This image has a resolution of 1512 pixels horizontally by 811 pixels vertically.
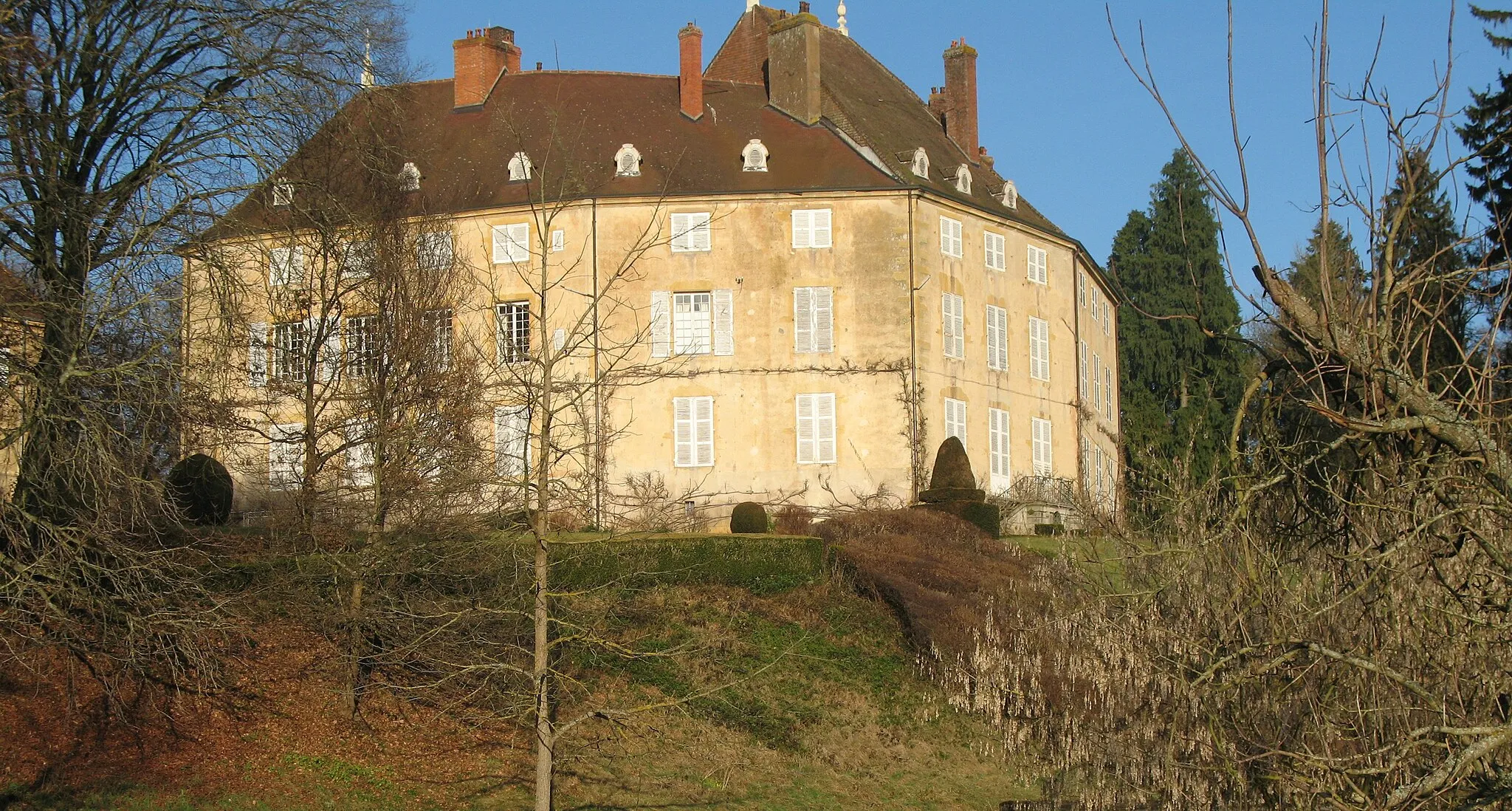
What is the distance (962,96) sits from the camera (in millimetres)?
41562

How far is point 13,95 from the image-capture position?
1476 cm

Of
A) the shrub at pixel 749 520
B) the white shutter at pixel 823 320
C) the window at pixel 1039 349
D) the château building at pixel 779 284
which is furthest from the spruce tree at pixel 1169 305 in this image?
the shrub at pixel 749 520

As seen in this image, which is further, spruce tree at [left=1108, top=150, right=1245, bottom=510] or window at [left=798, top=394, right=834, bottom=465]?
spruce tree at [left=1108, top=150, right=1245, bottom=510]

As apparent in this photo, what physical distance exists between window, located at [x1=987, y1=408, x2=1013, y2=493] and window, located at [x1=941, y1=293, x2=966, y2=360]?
159 cm

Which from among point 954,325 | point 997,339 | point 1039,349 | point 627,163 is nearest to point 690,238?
point 627,163

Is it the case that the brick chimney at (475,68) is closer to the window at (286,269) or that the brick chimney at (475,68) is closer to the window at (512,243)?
the window at (512,243)

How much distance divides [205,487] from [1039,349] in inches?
759

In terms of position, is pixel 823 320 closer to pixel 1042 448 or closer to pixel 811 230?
pixel 811 230

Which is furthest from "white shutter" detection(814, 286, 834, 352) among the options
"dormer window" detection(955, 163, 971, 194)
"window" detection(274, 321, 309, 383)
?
"window" detection(274, 321, 309, 383)

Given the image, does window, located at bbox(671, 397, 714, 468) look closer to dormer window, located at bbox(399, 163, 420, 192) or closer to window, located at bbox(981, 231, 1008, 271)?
dormer window, located at bbox(399, 163, 420, 192)

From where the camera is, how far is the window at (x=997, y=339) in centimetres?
3522

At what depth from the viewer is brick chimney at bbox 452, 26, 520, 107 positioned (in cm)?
3812

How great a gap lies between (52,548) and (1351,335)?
13240 millimetres

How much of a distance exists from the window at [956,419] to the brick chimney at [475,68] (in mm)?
14014
